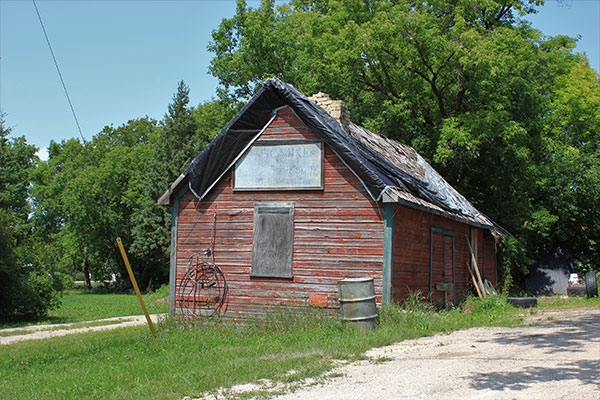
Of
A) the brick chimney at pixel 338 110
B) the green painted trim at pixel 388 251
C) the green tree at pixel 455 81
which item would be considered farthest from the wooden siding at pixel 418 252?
the green tree at pixel 455 81

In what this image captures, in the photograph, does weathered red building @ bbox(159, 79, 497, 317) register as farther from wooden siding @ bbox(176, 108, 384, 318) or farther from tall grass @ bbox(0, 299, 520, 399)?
tall grass @ bbox(0, 299, 520, 399)

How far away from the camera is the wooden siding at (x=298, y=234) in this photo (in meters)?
13.4

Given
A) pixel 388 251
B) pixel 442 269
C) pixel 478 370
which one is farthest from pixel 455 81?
pixel 478 370

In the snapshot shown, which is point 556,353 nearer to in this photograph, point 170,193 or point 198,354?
point 198,354

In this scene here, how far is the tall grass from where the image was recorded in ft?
27.0

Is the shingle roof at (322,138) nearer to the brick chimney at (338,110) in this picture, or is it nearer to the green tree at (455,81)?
the brick chimney at (338,110)

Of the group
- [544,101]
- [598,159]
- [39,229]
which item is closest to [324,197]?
[544,101]

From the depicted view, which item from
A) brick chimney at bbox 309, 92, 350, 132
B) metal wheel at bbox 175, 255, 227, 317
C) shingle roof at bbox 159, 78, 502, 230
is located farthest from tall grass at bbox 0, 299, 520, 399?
brick chimney at bbox 309, 92, 350, 132

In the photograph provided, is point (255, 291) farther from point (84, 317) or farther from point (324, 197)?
point (84, 317)

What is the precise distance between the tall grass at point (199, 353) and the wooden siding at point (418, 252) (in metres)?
0.65

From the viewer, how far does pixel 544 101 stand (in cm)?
2733

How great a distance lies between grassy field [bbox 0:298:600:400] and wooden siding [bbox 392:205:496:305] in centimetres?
87

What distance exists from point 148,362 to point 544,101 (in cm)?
2356

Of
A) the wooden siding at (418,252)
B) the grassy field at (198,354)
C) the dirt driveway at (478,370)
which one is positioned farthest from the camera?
the wooden siding at (418,252)
